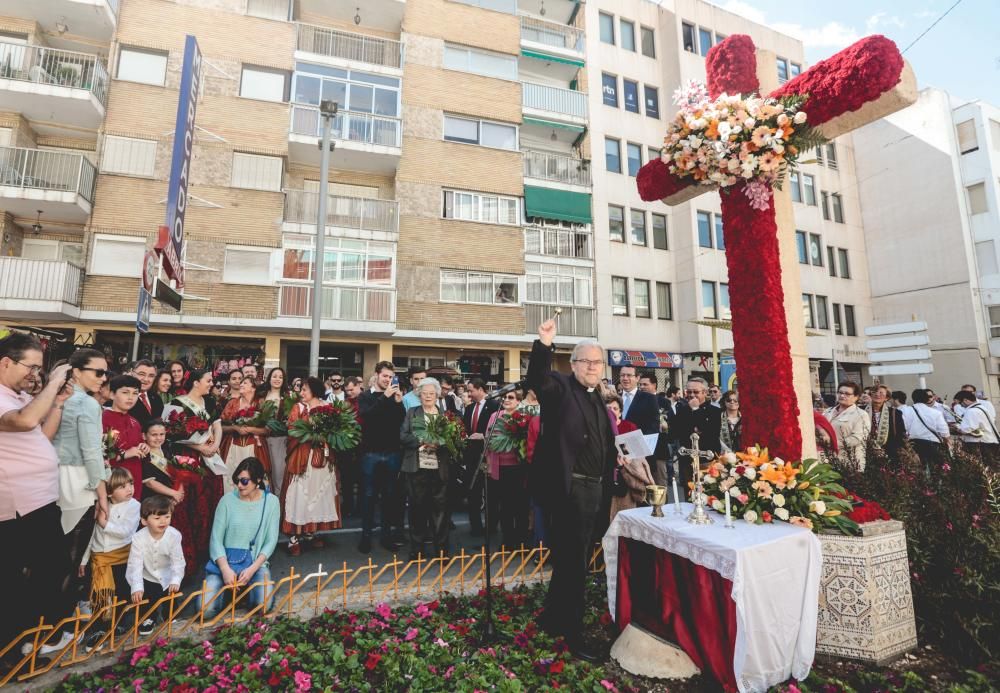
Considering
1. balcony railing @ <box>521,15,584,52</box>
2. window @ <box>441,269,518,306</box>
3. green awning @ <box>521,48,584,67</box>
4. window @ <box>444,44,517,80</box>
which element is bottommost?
window @ <box>441,269,518,306</box>

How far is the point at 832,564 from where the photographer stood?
353cm

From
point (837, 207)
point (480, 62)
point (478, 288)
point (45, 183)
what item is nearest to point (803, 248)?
point (837, 207)

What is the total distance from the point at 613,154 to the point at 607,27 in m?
6.31

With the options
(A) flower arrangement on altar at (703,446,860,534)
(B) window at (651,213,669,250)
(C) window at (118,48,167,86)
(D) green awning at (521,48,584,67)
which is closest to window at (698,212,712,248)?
(B) window at (651,213,669,250)

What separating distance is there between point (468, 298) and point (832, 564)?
15.8 meters

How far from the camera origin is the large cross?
13.0 ft

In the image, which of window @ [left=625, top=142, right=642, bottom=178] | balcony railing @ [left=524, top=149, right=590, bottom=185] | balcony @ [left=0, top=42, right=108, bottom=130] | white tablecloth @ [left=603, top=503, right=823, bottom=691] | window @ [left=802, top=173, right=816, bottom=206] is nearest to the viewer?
white tablecloth @ [left=603, top=503, right=823, bottom=691]

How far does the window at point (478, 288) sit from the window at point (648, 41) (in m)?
13.9

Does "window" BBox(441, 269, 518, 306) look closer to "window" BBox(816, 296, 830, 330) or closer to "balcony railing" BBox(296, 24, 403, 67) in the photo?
"balcony railing" BBox(296, 24, 403, 67)

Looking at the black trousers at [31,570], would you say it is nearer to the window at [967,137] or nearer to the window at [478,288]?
the window at [478,288]

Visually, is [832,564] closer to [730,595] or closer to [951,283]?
[730,595]

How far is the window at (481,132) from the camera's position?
19641mm

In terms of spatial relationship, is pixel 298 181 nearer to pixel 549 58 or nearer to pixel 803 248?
pixel 549 58

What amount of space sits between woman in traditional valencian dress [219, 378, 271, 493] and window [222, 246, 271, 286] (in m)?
11.1
